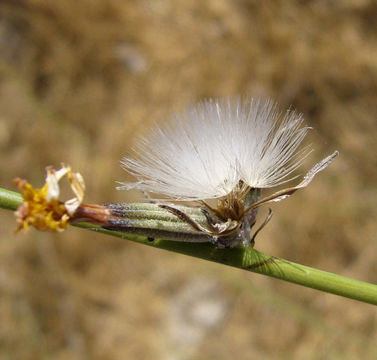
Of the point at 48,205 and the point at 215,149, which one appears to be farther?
the point at 215,149

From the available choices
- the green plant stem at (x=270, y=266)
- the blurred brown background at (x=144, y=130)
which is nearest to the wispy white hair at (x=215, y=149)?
the green plant stem at (x=270, y=266)

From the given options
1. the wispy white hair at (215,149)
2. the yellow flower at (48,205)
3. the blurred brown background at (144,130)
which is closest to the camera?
the yellow flower at (48,205)

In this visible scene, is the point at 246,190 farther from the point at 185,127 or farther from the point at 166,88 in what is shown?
A: the point at 166,88

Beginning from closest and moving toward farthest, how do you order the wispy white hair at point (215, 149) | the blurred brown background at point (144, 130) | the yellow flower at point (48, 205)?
1. the yellow flower at point (48, 205)
2. the wispy white hair at point (215, 149)
3. the blurred brown background at point (144, 130)

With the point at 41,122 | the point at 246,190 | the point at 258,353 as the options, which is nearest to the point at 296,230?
the point at 258,353

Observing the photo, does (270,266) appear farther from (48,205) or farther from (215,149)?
(48,205)

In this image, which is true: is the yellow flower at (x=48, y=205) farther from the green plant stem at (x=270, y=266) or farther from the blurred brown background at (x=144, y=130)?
the blurred brown background at (x=144, y=130)

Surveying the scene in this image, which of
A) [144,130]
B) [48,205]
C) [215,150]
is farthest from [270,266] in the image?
[144,130]
